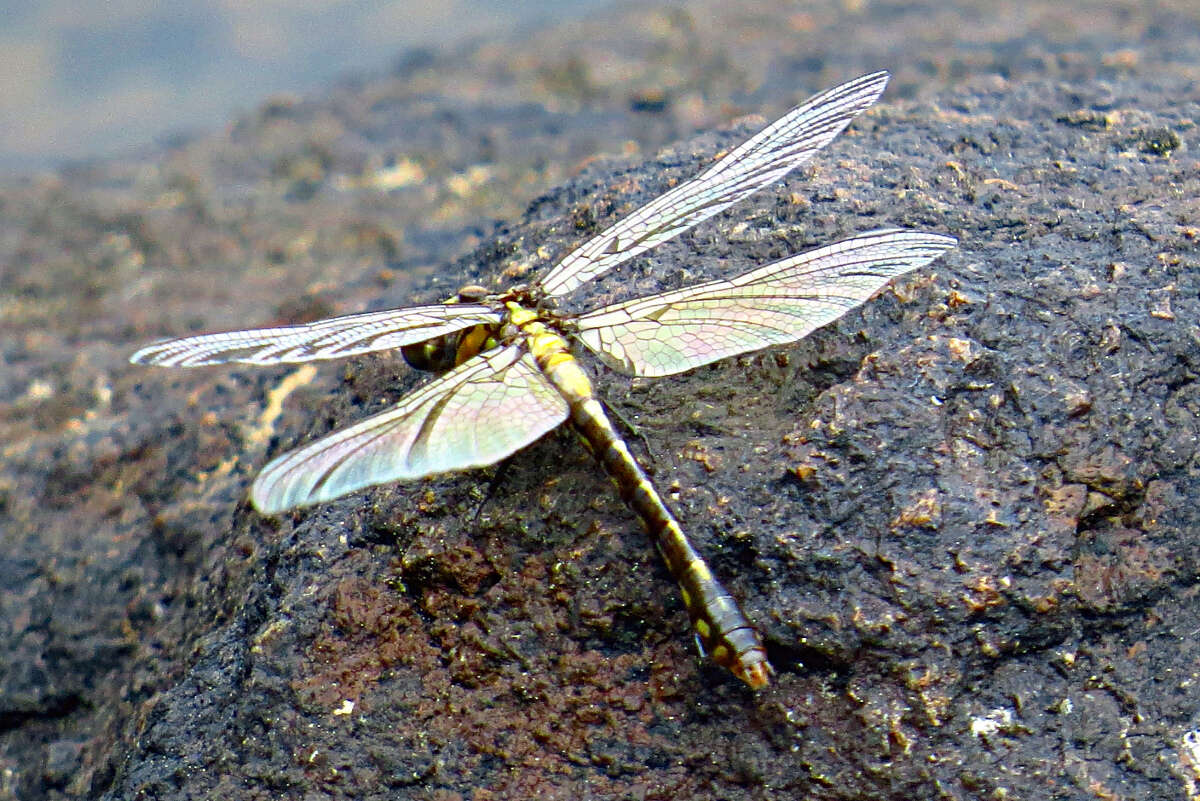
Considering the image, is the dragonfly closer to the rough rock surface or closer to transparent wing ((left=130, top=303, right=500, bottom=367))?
transparent wing ((left=130, top=303, right=500, bottom=367))

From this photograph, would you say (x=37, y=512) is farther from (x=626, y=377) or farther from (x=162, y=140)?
(x=162, y=140)

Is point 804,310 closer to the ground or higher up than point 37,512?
higher up

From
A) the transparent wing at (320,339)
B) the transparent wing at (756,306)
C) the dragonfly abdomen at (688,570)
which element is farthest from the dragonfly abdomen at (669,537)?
the transparent wing at (320,339)

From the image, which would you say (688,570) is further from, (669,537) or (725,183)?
(725,183)

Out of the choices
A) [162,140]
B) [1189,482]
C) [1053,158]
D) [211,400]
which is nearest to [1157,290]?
[1189,482]

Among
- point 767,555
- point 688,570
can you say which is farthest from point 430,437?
point 767,555
